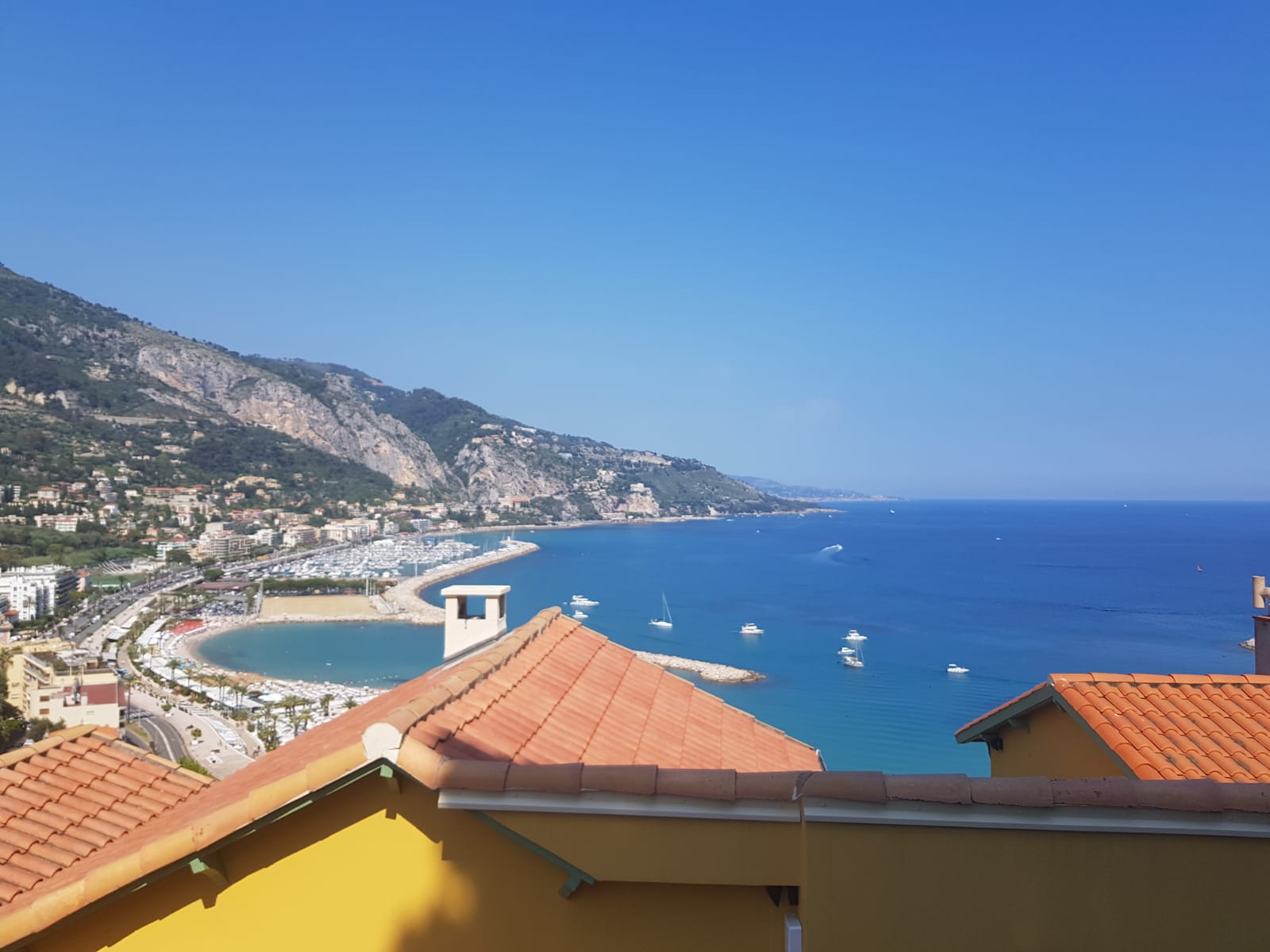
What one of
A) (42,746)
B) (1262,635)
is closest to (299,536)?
(42,746)

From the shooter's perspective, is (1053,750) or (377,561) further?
(377,561)

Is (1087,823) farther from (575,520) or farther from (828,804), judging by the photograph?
(575,520)

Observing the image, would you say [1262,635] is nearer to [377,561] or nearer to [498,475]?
[377,561]

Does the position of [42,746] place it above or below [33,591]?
above

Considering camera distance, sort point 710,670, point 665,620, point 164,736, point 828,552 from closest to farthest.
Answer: point 164,736, point 710,670, point 665,620, point 828,552

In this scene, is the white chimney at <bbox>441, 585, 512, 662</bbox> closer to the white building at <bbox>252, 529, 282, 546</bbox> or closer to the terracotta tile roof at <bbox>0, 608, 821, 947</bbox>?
the terracotta tile roof at <bbox>0, 608, 821, 947</bbox>

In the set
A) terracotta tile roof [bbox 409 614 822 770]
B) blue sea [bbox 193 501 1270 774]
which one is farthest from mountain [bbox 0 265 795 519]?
terracotta tile roof [bbox 409 614 822 770]
